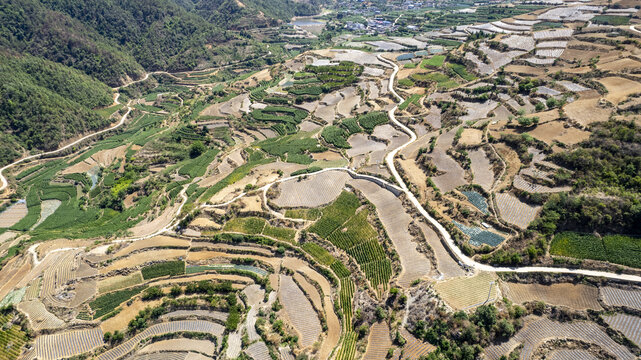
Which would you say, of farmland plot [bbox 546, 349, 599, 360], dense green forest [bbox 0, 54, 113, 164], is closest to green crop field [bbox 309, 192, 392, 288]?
farmland plot [bbox 546, 349, 599, 360]

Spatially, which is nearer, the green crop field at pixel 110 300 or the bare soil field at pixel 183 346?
the bare soil field at pixel 183 346

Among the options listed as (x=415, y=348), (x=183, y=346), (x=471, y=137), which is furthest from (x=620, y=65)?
(x=183, y=346)

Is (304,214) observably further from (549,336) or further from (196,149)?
(196,149)

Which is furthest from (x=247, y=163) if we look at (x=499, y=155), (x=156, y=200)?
(x=499, y=155)

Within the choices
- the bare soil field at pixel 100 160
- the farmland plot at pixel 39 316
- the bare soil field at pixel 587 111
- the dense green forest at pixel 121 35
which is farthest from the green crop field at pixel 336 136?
the dense green forest at pixel 121 35

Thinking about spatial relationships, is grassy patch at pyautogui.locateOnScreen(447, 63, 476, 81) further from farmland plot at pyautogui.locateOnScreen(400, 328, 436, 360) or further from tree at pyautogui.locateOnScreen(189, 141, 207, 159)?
tree at pyautogui.locateOnScreen(189, 141, 207, 159)

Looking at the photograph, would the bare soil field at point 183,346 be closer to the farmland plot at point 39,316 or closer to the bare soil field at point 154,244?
the farmland plot at point 39,316
